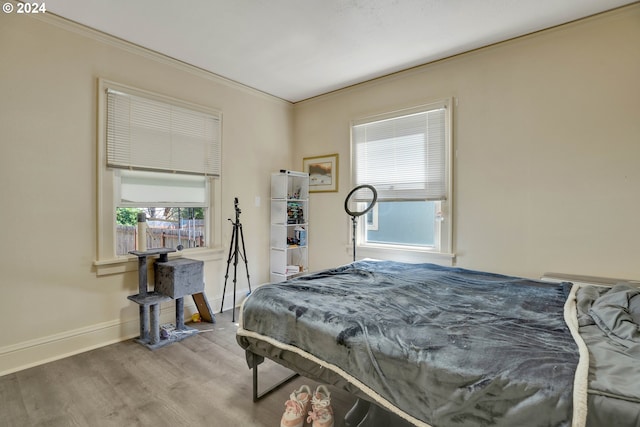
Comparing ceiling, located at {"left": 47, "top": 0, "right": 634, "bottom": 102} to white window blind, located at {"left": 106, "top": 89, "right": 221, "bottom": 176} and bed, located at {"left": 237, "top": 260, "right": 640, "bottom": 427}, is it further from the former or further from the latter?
bed, located at {"left": 237, "top": 260, "right": 640, "bottom": 427}

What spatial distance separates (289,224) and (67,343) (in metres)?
2.36

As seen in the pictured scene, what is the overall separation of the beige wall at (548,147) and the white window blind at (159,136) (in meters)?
2.21

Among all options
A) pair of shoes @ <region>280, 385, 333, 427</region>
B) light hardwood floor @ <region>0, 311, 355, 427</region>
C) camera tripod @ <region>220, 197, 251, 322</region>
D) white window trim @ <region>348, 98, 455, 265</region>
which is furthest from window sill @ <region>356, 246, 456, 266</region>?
pair of shoes @ <region>280, 385, 333, 427</region>

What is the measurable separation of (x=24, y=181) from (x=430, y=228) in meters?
3.52

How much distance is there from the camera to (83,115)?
2525mm

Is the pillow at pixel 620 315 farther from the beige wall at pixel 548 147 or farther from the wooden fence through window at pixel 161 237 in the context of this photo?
the wooden fence through window at pixel 161 237

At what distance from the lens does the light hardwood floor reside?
173 centimetres

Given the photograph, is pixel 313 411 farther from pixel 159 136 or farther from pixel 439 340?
pixel 159 136

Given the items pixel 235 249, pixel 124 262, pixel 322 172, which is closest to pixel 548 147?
pixel 322 172

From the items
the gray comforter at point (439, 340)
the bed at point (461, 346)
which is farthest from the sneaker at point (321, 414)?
the gray comforter at point (439, 340)

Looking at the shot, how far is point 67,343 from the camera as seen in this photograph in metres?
2.46

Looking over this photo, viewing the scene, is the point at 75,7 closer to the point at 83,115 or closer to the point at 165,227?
the point at 83,115

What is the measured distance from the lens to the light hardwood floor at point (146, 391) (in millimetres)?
1733

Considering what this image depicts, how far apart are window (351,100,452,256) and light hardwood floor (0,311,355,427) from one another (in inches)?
72.7
